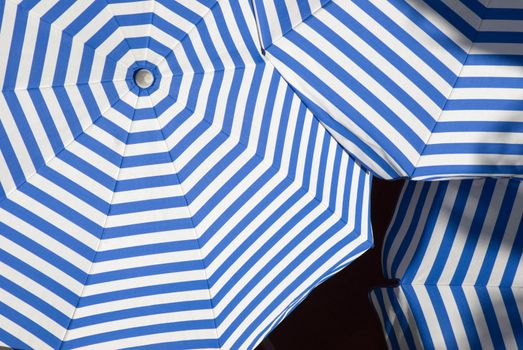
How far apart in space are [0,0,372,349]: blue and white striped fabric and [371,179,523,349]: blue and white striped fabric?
0.66 meters

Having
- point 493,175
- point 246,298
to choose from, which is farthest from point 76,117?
point 493,175

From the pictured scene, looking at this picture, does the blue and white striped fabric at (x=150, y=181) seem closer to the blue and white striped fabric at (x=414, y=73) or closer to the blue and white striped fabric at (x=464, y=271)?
the blue and white striped fabric at (x=414, y=73)

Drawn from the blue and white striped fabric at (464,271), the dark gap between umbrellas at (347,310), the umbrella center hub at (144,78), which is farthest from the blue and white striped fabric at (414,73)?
the dark gap between umbrellas at (347,310)

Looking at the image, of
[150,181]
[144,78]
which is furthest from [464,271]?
[144,78]

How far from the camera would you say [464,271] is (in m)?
3.68

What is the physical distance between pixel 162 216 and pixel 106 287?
40cm

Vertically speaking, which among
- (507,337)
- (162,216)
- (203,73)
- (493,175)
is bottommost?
(507,337)

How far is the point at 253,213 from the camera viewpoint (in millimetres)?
3207

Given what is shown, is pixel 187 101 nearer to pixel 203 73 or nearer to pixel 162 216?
pixel 203 73

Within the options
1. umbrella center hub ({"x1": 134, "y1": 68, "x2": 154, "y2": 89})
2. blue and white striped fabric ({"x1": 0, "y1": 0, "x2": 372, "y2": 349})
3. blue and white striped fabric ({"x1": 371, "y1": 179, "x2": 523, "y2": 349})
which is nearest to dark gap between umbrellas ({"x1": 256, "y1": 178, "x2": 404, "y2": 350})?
blue and white striped fabric ({"x1": 371, "y1": 179, "x2": 523, "y2": 349})

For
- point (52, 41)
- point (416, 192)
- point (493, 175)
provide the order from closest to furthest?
point (52, 41), point (493, 175), point (416, 192)

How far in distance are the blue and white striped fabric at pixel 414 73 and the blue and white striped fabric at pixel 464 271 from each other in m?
0.37

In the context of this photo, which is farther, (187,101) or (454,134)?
(454,134)

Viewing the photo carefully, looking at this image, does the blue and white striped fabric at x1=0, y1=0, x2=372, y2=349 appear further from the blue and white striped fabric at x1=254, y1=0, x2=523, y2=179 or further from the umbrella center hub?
the blue and white striped fabric at x1=254, y1=0, x2=523, y2=179
